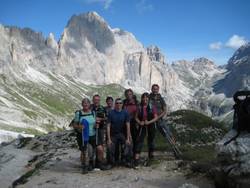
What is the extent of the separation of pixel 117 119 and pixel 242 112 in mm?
6369

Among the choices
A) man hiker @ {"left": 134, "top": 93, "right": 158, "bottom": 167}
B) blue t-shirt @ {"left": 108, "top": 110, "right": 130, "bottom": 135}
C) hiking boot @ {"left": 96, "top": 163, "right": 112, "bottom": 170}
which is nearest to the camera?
blue t-shirt @ {"left": 108, "top": 110, "right": 130, "bottom": 135}

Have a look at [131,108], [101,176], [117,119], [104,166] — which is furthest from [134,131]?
[101,176]

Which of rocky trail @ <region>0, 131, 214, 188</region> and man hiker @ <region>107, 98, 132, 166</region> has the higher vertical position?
man hiker @ <region>107, 98, 132, 166</region>

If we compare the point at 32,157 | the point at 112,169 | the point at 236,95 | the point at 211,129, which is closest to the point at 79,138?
the point at 112,169

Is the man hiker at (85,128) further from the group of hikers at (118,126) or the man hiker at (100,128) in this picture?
the man hiker at (100,128)

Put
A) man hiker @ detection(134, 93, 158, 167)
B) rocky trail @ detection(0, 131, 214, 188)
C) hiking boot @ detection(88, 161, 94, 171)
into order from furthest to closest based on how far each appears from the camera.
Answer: hiking boot @ detection(88, 161, 94, 171) → man hiker @ detection(134, 93, 158, 167) → rocky trail @ detection(0, 131, 214, 188)

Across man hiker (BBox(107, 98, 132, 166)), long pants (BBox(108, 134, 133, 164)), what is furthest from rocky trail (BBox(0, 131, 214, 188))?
man hiker (BBox(107, 98, 132, 166))

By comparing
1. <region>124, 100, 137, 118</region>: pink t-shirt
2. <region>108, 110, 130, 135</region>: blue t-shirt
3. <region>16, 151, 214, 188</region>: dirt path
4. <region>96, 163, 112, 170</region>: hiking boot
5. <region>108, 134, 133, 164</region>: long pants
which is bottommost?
<region>16, 151, 214, 188</region>: dirt path

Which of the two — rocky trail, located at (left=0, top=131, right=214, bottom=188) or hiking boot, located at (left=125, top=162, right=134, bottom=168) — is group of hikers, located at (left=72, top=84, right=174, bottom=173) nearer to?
hiking boot, located at (left=125, top=162, right=134, bottom=168)

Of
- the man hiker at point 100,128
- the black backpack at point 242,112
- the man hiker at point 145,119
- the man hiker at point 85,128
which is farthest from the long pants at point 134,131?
the black backpack at point 242,112

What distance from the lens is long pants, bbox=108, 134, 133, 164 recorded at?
58.1 feet

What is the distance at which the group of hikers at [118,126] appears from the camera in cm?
1736

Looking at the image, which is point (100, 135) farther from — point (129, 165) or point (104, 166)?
point (129, 165)

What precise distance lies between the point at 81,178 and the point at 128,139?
2.65 m
